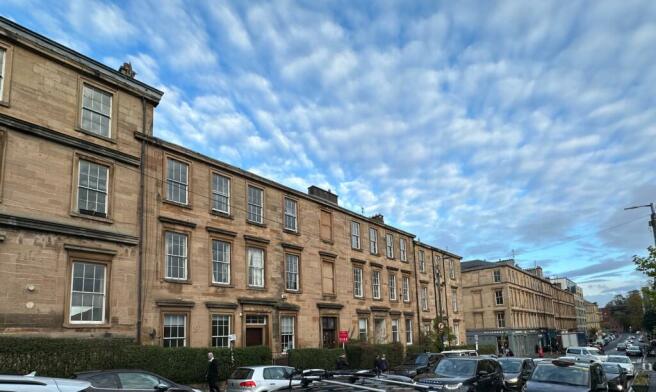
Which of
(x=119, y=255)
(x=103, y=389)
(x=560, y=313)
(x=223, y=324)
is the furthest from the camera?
(x=560, y=313)

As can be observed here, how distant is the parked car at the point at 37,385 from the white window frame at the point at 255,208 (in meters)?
22.7

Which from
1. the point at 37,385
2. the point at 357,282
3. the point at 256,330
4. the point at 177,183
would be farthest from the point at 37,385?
the point at 357,282

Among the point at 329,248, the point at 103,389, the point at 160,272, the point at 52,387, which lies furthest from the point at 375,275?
the point at 52,387

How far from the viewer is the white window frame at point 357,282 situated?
1423 inches

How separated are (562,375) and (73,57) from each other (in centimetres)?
2059

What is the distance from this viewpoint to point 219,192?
86.9 ft

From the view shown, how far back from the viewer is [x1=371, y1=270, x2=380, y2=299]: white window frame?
38312 mm

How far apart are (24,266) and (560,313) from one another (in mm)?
114202

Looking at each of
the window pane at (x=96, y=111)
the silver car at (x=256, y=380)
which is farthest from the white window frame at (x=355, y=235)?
the window pane at (x=96, y=111)

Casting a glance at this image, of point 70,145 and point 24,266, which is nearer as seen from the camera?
point 24,266

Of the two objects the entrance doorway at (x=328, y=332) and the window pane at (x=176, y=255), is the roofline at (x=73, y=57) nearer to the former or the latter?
the window pane at (x=176, y=255)

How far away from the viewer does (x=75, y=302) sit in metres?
19.3

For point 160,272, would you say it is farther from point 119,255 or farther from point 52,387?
point 52,387

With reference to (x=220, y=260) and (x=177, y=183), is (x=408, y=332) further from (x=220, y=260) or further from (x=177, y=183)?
(x=177, y=183)
